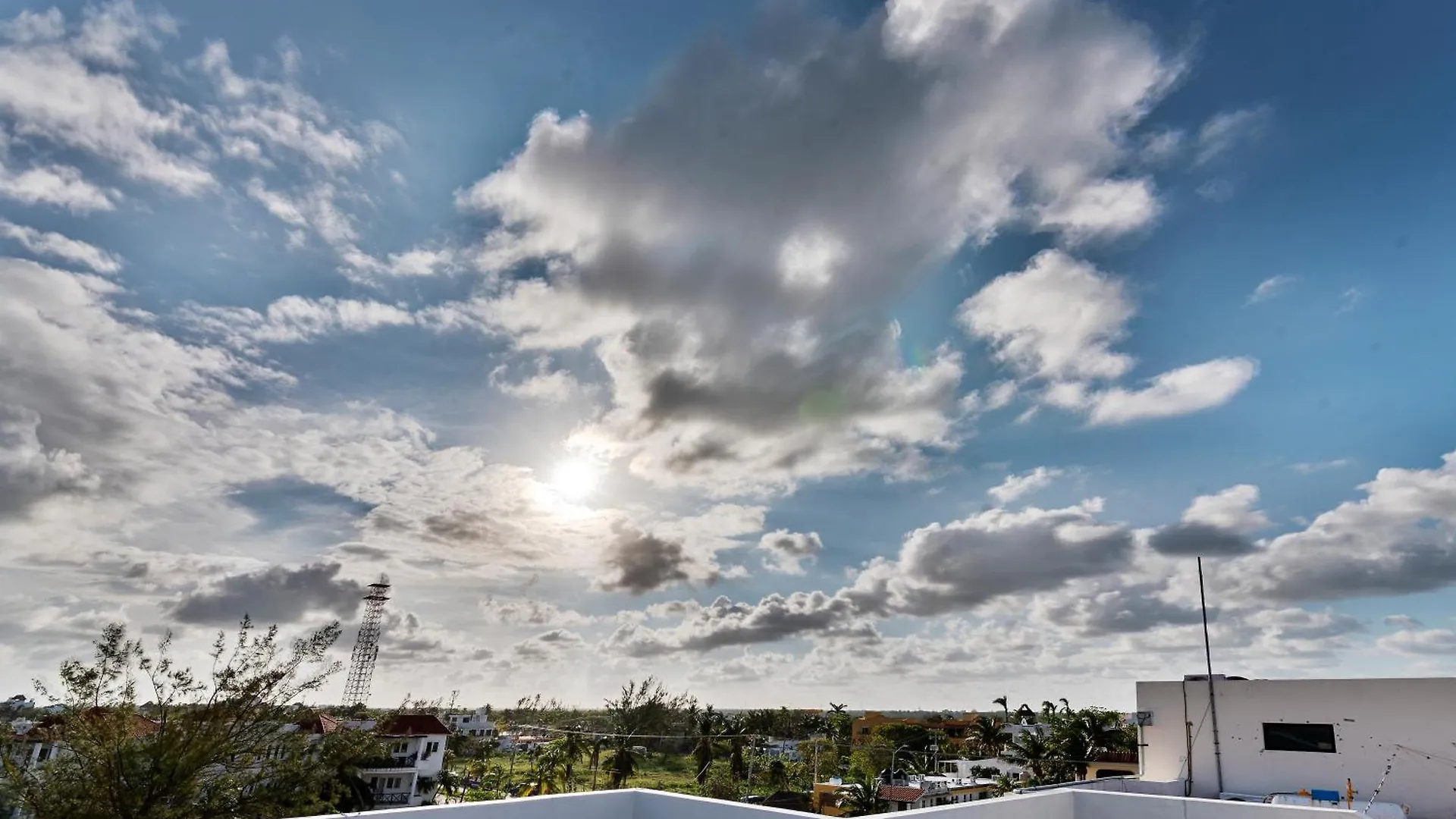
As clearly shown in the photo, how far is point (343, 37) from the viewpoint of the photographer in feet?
27.2

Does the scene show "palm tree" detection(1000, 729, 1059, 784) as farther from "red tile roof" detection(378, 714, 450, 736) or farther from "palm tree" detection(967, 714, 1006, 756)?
"red tile roof" detection(378, 714, 450, 736)

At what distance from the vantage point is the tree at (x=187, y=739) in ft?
33.4

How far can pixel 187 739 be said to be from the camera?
1066cm

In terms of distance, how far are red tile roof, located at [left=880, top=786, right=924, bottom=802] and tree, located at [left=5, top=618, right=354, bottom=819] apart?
820 inches

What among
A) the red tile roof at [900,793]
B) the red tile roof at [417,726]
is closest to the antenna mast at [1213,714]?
the red tile roof at [900,793]

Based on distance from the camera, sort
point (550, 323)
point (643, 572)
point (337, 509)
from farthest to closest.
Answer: point (643, 572) < point (337, 509) < point (550, 323)

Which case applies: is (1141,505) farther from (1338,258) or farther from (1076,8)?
(1076,8)

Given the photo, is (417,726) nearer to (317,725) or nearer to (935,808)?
(317,725)

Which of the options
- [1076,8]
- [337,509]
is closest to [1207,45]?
[1076,8]

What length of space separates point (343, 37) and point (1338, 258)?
42.1 feet

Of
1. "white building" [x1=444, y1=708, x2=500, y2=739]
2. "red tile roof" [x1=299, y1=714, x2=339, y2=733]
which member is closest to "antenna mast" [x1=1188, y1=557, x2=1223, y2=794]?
"red tile roof" [x1=299, y1=714, x2=339, y2=733]

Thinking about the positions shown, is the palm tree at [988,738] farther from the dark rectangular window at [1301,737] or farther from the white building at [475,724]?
the dark rectangular window at [1301,737]

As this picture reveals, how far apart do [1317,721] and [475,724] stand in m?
73.4

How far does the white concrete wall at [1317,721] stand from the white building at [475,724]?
59680 mm
